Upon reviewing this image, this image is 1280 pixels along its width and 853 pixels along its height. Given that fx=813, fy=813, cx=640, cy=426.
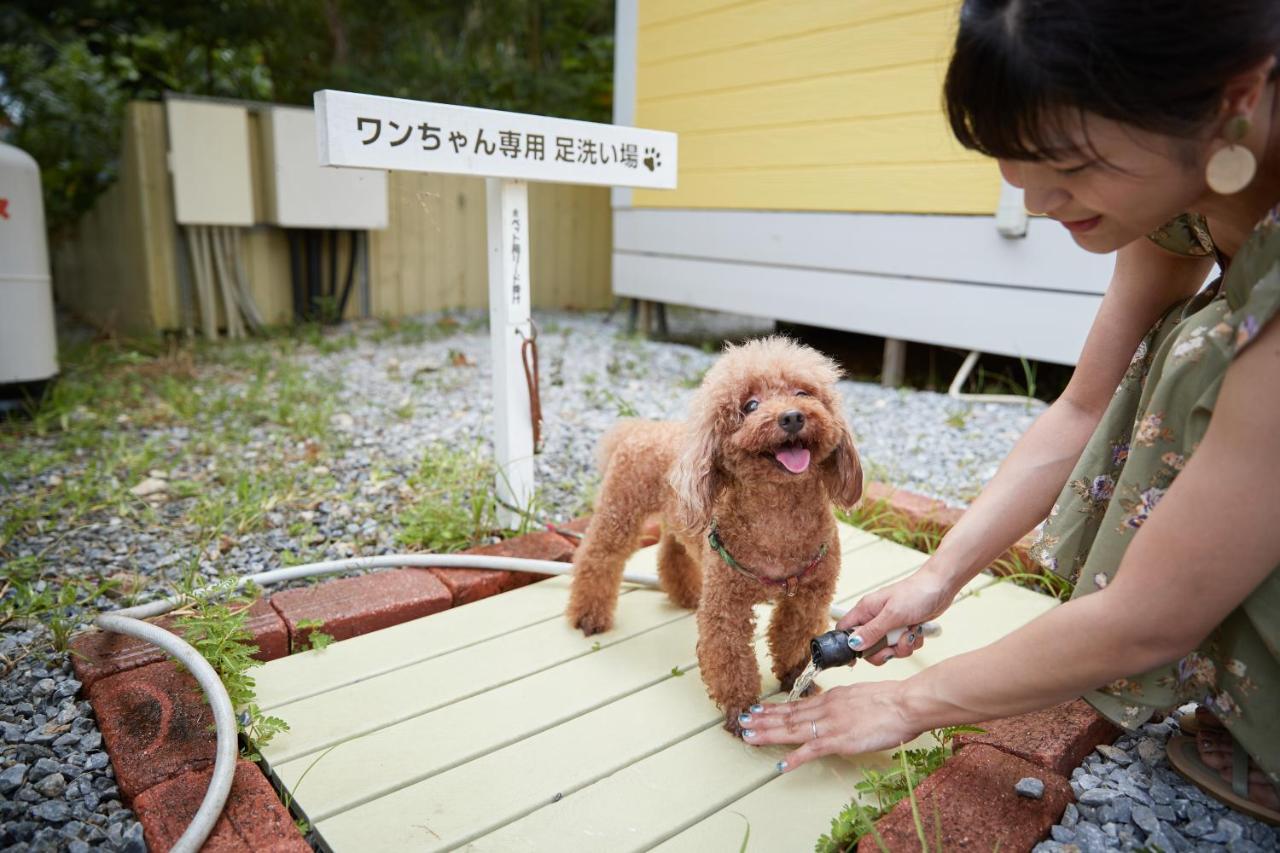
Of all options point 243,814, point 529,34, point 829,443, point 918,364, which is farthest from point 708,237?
point 243,814

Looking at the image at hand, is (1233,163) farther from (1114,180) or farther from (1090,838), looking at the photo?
(1090,838)

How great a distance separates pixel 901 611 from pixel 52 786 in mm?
1450

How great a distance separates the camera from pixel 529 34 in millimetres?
7410

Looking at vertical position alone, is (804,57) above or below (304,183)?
above

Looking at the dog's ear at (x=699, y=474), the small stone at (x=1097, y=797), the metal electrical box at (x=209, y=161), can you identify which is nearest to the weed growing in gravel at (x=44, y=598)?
the dog's ear at (x=699, y=474)

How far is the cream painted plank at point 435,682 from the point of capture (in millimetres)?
1563

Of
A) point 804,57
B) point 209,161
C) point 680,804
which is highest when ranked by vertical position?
point 804,57

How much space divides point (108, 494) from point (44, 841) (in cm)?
170

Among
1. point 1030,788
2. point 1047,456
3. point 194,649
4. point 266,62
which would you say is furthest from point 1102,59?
point 266,62

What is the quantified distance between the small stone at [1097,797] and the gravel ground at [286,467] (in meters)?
0.02

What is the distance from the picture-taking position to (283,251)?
6.29 meters

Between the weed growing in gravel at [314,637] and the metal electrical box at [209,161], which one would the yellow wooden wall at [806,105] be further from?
the weed growing in gravel at [314,637]

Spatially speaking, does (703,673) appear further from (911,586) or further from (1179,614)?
(1179,614)

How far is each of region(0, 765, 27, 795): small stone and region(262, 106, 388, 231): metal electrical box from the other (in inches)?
192
